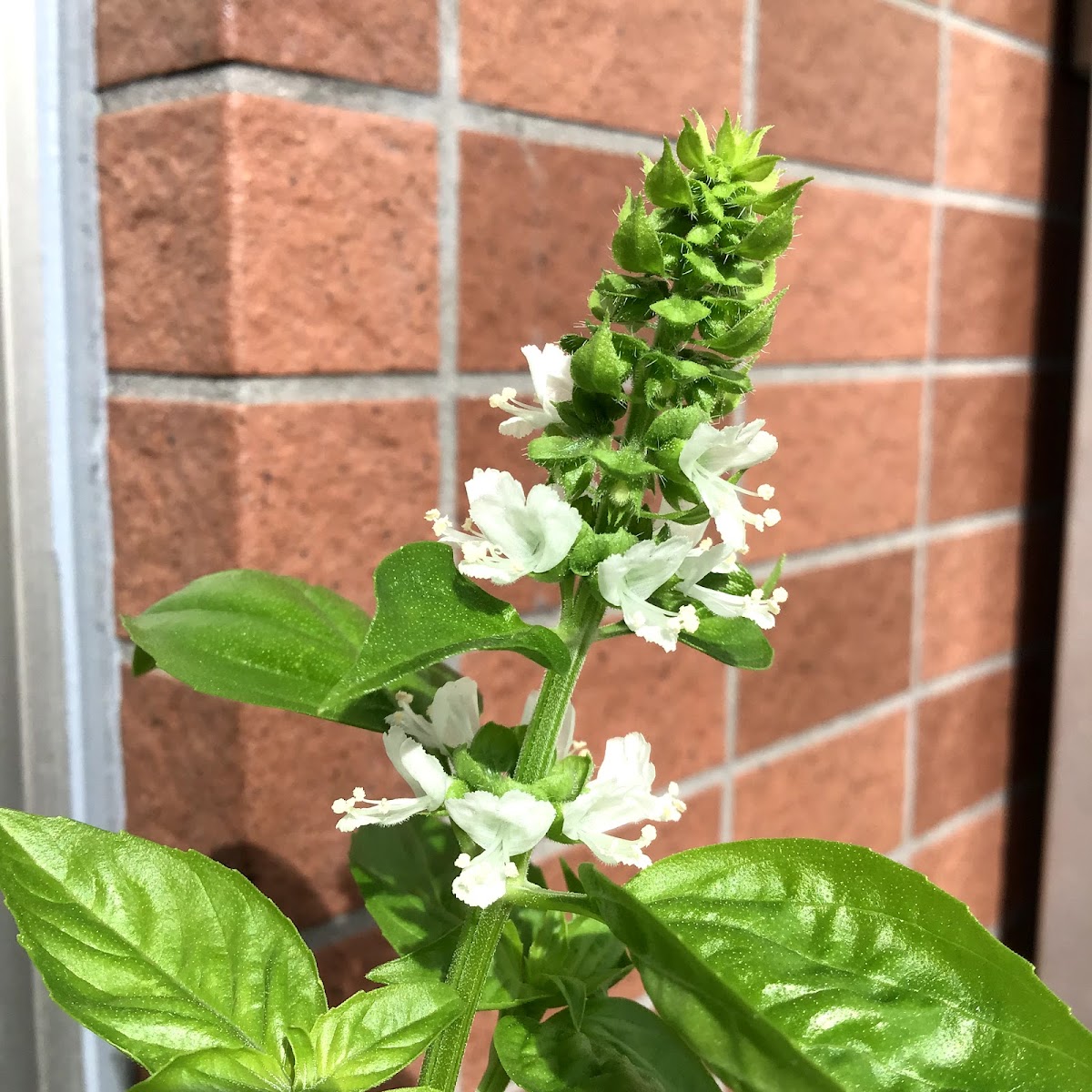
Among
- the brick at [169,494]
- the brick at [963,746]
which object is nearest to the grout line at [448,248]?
the brick at [169,494]

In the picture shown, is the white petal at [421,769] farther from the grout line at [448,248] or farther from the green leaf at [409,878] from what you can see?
the grout line at [448,248]

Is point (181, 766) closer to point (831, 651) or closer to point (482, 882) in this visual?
point (482, 882)

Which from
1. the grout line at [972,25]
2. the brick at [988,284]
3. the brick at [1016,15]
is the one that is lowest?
the brick at [988,284]

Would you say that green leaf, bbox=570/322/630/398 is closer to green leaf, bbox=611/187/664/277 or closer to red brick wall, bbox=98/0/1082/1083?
green leaf, bbox=611/187/664/277

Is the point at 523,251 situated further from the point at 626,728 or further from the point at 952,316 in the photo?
the point at 952,316

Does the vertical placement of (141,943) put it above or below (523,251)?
below

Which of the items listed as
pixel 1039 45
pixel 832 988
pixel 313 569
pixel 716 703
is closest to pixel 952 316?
pixel 1039 45

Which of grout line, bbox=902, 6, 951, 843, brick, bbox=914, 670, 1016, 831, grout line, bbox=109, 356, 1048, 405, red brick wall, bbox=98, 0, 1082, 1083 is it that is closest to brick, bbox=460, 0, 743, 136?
red brick wall, bbox=98, 0, 1082, 1083
